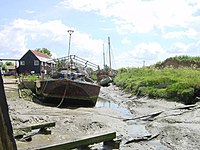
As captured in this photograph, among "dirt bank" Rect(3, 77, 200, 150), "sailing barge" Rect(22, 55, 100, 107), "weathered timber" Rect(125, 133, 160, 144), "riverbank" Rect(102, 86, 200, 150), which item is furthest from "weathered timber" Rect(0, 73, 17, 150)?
"sailing barge" Rect(22, 55, 100, 107)

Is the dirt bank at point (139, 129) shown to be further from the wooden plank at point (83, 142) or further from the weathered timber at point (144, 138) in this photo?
the wooden plank at point (83, 142)

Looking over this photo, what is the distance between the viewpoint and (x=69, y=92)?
2266cm

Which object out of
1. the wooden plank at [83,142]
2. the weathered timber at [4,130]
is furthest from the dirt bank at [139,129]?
the weathered timber at [4,130]

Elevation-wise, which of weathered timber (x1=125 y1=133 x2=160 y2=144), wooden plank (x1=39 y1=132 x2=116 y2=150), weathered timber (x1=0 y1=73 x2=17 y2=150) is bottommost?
weathered timber (x1=125 y1=133 x2=160 y2=144)

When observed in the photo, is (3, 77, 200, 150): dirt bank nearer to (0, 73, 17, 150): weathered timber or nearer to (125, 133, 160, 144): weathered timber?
(125, 133, 160, 144): weathered timber

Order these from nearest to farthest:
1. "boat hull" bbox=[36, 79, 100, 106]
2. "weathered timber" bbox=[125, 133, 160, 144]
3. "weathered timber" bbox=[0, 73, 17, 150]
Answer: "weathered timber" bbox=[0, 73, 17, 150], "weathered timber" bbox=[125, 133, 160, 144], "boat hull" bbox=[36, 79, 100, 106]

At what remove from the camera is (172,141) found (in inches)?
458

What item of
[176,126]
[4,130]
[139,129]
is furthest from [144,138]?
[4,130]

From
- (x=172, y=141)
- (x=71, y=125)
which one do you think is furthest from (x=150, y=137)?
(x=71, y=125)

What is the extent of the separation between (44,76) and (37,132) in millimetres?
15476

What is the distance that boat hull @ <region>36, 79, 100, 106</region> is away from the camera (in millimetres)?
22312

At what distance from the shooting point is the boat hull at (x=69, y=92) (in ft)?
73.2

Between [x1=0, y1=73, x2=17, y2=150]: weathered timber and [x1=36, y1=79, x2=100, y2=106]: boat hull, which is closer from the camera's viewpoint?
[x1=0, y1=73, x2=17, y2=150]: weathered timber

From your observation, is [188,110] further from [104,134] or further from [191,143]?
[104,134]
